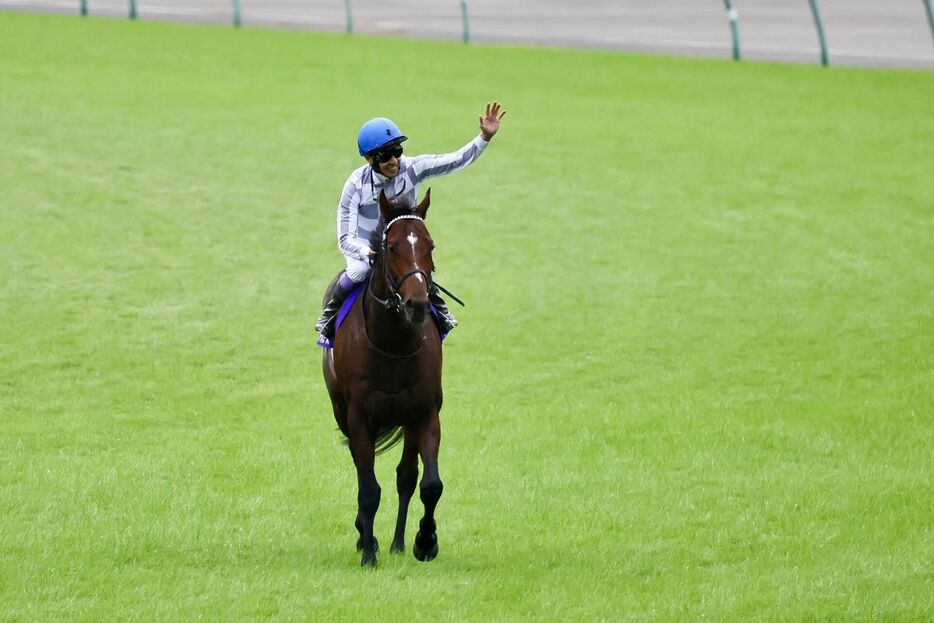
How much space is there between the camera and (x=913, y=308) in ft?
64.9

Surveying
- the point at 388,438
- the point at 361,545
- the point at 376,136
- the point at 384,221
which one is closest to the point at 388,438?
the point at 388,438

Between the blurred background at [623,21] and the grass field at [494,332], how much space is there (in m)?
1.68

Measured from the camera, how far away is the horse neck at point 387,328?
10.0 meters

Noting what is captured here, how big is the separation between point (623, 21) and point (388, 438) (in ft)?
92.4

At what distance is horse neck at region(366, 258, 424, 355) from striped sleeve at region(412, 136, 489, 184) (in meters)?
0.95

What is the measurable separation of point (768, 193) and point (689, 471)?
12.0m

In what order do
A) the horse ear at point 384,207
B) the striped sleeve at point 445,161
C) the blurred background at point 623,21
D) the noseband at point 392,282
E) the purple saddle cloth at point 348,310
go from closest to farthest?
the noseband at point 392,282 → the horse ear at point 384,207 → the striped sleeve at point 445,161 → the purple saddle cloth at point 348,310 → the blurred background at point 623,21

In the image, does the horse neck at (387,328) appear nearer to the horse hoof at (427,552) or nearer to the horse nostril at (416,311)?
the horse nostril at (416,311)

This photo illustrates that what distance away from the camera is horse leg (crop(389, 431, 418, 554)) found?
426 inches

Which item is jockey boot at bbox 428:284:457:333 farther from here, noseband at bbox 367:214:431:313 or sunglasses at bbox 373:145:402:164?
sunglasses at bbox 373:145:402:164

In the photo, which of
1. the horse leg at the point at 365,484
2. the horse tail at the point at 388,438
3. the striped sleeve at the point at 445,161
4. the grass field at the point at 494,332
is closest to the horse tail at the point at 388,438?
the horse tail at the point at 388,438

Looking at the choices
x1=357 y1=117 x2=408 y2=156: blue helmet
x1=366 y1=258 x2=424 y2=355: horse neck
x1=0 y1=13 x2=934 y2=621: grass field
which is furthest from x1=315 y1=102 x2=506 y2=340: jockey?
x1=0 y1=13 x2=934 y2=621: grass field

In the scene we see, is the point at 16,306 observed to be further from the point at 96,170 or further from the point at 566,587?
the point at 566,587

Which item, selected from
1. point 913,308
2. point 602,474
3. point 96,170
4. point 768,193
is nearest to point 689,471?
point 602,474
